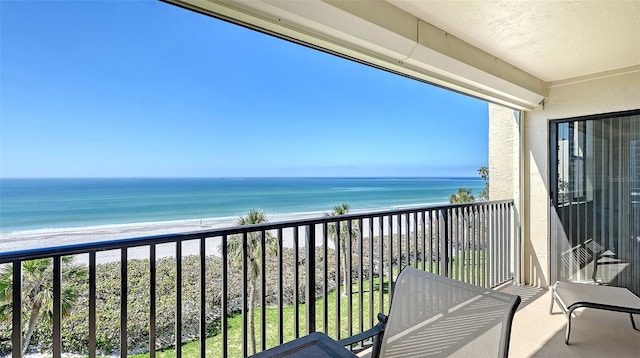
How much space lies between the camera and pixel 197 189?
22875 millimetres

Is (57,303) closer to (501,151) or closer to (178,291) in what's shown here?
(178,291)

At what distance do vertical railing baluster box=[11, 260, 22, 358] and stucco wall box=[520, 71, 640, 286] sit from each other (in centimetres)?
457

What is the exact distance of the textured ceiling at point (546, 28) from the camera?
2.07 meters

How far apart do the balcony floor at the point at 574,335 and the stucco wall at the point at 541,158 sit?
736mm

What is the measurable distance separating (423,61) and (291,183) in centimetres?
2349


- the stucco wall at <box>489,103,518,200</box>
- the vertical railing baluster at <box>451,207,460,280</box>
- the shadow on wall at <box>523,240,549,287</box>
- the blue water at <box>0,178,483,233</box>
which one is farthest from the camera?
the blue water at <box>0,178,483,233</box>

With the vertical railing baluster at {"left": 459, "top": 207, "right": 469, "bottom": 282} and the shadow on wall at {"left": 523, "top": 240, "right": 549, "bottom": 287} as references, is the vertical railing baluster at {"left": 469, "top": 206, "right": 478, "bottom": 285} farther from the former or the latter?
the shadow on wall at {"left": 523, "top": 240, "right": 549, "bottom": 287}

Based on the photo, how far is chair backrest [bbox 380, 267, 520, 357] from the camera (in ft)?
3.75

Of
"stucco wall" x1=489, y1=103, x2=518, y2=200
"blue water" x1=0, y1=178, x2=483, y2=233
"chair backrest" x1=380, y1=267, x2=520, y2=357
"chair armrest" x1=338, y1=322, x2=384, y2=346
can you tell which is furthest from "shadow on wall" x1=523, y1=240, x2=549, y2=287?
"blue water" x1=0, y1=178, x2=483, y2=233

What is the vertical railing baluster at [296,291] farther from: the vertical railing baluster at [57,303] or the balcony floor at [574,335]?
the balcony floor at [574,335]

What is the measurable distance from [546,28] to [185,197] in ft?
73.4

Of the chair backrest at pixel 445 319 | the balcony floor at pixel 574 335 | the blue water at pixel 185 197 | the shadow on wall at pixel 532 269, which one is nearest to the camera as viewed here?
the chair backrest at pixel 445 319

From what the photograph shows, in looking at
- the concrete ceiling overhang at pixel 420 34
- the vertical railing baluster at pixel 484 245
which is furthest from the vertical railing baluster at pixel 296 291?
the vertical railing baluster at pixel 484 245

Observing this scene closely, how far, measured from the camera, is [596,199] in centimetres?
349
